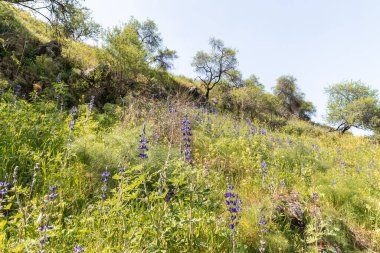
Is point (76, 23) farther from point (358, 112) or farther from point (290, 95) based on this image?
point (290, 95)

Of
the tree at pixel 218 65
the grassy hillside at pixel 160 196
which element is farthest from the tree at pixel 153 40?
the grassy hillside at pixel 160 196

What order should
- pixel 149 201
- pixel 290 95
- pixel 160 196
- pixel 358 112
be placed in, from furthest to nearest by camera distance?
pixel 290 95, pixel 358 112, pixel 149 201, pixel 160 196

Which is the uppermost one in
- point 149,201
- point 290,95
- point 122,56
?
point 290,95

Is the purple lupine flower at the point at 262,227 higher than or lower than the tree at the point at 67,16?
lower

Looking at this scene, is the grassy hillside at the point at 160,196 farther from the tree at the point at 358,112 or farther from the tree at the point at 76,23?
the tree at the point at 358,112

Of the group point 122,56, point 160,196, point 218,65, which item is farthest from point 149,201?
point 218,65

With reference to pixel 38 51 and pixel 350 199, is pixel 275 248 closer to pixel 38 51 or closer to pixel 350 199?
pixel 350 199

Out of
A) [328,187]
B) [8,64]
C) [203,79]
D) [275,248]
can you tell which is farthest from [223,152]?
[203,79]

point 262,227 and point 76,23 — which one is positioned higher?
point 76,23

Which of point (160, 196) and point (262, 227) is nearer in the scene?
point (160, 196)

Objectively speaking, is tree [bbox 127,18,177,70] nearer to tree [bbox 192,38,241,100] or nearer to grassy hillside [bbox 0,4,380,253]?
tree [bbox 192,38,241,100]

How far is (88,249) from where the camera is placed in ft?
7.52

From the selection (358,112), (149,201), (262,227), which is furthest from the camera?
(358,112)

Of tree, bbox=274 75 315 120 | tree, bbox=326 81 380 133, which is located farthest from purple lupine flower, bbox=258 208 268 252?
tree, bbox=274 75 315 120
